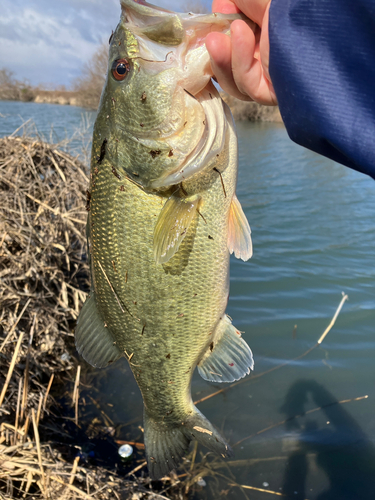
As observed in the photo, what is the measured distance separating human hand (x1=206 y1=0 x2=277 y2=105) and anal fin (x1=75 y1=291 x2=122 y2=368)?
4.16 ft

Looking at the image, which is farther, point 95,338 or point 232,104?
point 232,104

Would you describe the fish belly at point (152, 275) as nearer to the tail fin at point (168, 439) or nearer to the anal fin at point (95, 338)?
the anal fin at point (95, 338)

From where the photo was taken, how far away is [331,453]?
10.5ft

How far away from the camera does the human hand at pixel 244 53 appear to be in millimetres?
1291

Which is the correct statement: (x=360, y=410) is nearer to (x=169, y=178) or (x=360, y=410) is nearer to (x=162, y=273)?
(x=162, y=273)

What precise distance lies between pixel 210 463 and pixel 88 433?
122 centimetres

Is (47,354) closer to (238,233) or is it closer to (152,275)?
(152,275)

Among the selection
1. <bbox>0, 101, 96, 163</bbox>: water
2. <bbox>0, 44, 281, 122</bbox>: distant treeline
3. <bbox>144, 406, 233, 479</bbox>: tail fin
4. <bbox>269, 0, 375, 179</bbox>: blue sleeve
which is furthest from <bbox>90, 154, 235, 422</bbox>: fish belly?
<bbox>0, 44, 281, 122</bbox>: distant treeline

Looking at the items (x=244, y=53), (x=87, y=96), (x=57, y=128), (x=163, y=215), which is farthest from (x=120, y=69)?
(x=87, y=96)

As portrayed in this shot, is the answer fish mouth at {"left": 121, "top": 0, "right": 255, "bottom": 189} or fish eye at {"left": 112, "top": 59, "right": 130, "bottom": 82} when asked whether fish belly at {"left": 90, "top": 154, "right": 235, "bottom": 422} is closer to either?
fish mouth at {"left": 121, "top": 0, "right": 255, "bottom": 189}

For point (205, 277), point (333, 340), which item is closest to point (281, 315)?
point (333, 340)

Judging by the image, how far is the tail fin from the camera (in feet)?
6.27

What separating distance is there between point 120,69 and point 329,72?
0.94 metres

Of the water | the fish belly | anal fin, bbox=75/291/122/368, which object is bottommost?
the water
